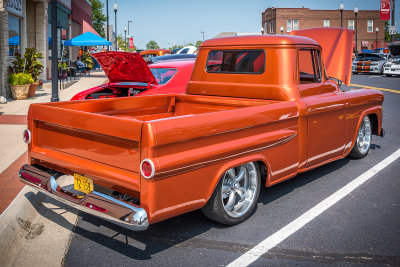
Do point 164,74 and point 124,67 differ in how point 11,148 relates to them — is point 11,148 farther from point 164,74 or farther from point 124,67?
point 164,74

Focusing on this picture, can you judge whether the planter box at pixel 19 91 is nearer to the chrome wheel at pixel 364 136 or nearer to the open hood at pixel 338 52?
the open hood at pixel 338 52

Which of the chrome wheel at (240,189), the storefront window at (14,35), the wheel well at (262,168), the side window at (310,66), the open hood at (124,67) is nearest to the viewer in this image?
the chrome wheel at (240,189)

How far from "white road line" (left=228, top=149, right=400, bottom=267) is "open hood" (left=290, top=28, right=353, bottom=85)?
1570 millimetres

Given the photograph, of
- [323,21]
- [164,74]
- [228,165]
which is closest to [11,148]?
[164,74]

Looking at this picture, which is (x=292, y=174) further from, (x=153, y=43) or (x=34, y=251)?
(x=153, y=43)

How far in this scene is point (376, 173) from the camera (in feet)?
21.5

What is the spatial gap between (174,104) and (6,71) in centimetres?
1019

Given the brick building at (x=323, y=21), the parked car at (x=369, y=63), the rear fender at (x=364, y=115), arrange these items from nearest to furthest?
the rear fender at (x=364, y=115) → the parked car at (x=369, y=63) → the brick building at (x=323, y=21)

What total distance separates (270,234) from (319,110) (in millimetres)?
1756

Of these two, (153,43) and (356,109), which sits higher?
(153,43)

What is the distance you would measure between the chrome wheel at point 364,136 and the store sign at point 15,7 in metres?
12.3

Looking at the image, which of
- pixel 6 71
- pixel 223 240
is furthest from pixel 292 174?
pixel 6 71

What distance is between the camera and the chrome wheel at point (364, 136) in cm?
721

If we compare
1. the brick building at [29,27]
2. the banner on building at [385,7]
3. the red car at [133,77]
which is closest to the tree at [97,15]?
the brick building at [29,27]
